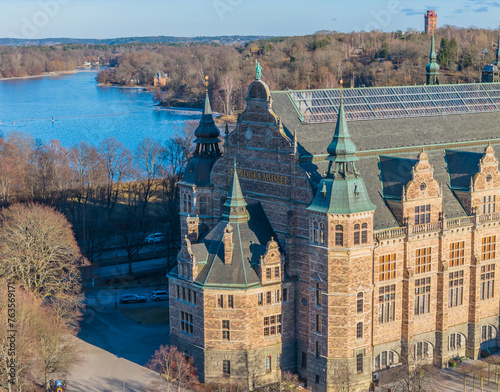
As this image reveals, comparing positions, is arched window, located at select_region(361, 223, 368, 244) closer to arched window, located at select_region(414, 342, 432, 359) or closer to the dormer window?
the dormer window

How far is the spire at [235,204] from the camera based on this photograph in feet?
227

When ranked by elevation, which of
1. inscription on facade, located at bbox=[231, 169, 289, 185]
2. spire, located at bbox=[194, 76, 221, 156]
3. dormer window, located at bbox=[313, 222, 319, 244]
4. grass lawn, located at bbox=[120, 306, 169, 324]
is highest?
spire, located at bbox=[194, 76, 221, 156]

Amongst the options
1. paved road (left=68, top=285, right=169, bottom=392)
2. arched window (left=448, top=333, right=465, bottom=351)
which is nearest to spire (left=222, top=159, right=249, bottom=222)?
paved road (left=68, top=285, right=169, bottom=392)

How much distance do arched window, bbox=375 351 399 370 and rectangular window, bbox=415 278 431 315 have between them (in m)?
4.05

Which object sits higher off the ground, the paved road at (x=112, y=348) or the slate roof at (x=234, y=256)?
the slate roof at (x=234, y=256)

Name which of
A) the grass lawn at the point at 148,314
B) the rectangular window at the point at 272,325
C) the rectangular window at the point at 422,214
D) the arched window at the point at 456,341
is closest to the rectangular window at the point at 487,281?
the arched window at the point at 456,341

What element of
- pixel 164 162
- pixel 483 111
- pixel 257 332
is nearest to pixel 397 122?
pixel 483 111

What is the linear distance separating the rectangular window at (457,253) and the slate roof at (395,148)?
8.30 ft

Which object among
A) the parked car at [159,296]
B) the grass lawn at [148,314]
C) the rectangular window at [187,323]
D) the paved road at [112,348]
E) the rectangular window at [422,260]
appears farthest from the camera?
the parked car at [159,296]

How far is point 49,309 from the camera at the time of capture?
75.8 metres

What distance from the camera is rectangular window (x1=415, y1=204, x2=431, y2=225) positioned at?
70688 mm

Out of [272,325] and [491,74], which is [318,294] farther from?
[491,74]

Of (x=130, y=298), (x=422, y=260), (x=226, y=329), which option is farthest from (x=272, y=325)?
(x=130, y=298)

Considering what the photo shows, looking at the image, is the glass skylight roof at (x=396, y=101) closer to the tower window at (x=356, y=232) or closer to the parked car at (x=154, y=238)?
the tower window at (x=356, y=232)
